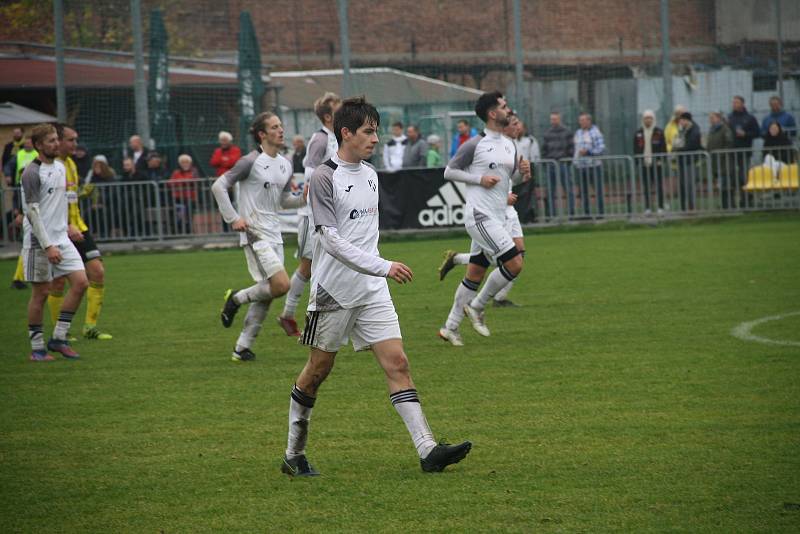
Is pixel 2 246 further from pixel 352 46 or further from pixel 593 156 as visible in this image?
pixel 352 46

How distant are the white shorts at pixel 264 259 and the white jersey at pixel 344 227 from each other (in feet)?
12.6

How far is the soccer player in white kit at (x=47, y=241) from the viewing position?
34.2ft

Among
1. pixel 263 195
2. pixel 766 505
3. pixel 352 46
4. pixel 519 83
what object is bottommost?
pixel 766 505

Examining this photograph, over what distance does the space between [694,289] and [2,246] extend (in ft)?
46.7

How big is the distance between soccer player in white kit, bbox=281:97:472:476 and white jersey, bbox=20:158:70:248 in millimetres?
4801

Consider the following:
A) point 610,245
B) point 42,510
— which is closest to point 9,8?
point 610,245

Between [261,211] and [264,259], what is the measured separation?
17.9 inches

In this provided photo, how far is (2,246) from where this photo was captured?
2278 cm

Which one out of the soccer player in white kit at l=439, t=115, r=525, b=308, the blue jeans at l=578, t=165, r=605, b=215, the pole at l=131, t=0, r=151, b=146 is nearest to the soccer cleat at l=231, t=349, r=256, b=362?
the soccer player in white kit at l=439, t=115, r=525, b=308

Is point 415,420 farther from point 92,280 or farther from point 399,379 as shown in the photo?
point 92,280

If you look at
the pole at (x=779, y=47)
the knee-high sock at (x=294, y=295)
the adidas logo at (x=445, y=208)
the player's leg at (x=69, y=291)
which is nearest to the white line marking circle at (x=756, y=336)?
the knee-high sock at (x=294, y=295)

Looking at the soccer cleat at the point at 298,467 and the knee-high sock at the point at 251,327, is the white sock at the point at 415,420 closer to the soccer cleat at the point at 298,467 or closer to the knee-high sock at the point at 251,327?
the soccer cleat at the point at 298,467

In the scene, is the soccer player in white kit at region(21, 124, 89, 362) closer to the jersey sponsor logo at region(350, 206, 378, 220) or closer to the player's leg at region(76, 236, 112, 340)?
the player's leg at region(76, 236, 112, 340)

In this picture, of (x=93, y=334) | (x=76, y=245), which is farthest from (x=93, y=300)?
(x=76, y=245)
